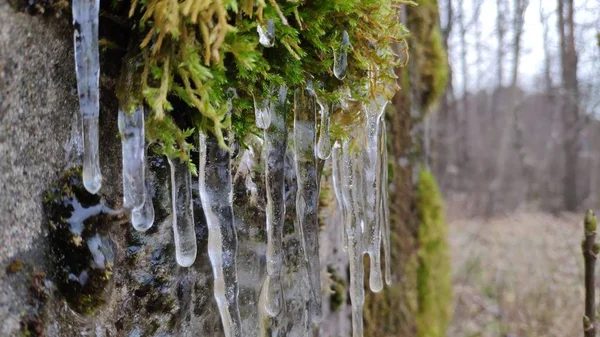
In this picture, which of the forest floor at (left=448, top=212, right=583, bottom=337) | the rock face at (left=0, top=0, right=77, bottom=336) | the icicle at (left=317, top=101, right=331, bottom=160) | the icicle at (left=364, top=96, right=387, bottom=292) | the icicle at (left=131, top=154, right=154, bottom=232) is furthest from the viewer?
the forest floor at (left=448, top=212, right=583, bottom=337)

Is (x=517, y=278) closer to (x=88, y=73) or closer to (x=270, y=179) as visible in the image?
(x=270, y=179)

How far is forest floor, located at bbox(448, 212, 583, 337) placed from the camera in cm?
497

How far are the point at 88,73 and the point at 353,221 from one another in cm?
88

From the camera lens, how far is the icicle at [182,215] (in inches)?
38.2

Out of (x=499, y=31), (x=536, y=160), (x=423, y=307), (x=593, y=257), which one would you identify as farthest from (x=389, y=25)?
(x=536, y=160)

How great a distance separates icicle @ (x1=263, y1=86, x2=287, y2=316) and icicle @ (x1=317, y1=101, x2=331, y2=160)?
146 millimetres

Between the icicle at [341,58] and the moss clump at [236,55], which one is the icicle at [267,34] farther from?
the icicle at [341,58]

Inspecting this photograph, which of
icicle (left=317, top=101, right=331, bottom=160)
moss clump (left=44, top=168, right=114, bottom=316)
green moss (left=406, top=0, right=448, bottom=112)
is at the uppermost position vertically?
green moss (left=406, top=0, right=448, bottom=112)

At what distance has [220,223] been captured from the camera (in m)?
1.01

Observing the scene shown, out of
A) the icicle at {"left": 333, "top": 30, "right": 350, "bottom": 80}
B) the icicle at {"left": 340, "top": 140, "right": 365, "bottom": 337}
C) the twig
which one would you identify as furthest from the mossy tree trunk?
the icicle at {"left": 333, "top": 30, "right": 350, "bottom": 80}

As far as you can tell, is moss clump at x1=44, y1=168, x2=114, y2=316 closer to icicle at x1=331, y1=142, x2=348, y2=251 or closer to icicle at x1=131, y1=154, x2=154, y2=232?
icicle at x1=131, y1=154, x2=154, y2=232

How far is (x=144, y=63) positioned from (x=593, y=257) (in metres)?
1.88

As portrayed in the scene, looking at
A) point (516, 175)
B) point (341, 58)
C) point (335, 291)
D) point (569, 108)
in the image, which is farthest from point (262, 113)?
point (516, 175)

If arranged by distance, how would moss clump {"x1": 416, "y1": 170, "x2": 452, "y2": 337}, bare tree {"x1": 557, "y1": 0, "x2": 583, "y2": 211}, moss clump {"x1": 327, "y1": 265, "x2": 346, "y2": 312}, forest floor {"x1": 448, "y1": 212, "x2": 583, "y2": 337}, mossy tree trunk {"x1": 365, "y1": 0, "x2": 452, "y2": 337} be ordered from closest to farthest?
moss clump {"x1": 327, "y1": 265, "x2": 346, "y2": 312}, mossy tree trunk {"x1": 365, "y1": 0, "x2": 452, "y2": 337}, moss clump {"x1": 416, "y1": 170, "x2": 452, "y2": 337}, forest floor {"x1": 448, "y1": 212, "x2": 583, "y2": 337}, bare tree {"x1": 557, "y1": 0, "x2": 583, "y2": 211}
